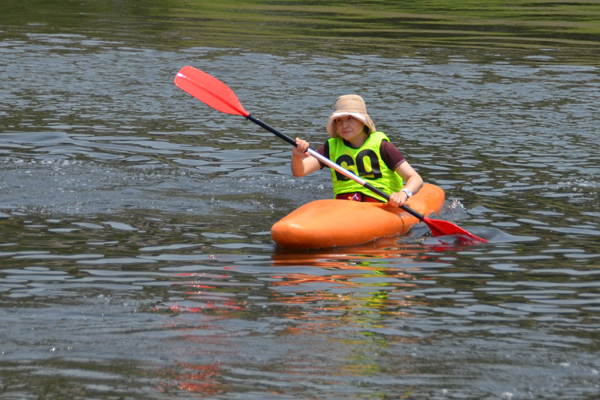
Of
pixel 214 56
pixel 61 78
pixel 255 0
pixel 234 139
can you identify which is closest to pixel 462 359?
pixel 234 139

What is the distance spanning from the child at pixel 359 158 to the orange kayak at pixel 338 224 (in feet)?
0.61

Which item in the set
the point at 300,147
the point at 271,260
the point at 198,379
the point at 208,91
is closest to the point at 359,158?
the point at 300,147

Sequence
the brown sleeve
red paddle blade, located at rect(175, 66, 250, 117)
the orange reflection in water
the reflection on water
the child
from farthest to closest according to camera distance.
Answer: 1. red paddle blade, located at rect(175, 66, 250, 117)
2. the brown sleeve
3. the child
4. the reflection on water
5. the orange reflection in water

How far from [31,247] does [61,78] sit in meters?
8.97

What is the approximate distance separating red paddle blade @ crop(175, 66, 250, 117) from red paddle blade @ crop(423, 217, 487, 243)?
2.14 metres

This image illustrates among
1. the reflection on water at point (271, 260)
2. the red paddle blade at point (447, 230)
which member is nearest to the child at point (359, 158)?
the red paddle blade at point (447, 230)

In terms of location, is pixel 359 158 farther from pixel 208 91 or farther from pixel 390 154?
pixel 208 91

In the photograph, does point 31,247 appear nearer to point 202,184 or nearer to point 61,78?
point 202,184

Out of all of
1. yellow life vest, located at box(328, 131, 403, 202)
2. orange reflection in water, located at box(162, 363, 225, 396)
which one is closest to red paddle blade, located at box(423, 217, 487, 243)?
yellow life vest, located at box(328, 131, 403, 202)

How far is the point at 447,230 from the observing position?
6.93 m

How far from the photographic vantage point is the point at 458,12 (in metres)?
25.5

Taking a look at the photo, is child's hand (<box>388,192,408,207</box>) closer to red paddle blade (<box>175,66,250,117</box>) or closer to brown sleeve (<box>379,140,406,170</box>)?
brown sleeve (<box>379,140,406,170</box>)

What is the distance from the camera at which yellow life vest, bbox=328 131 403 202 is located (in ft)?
23.9

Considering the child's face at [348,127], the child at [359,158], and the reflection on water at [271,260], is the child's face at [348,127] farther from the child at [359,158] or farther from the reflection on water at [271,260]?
the reflection on water at [271,260]
